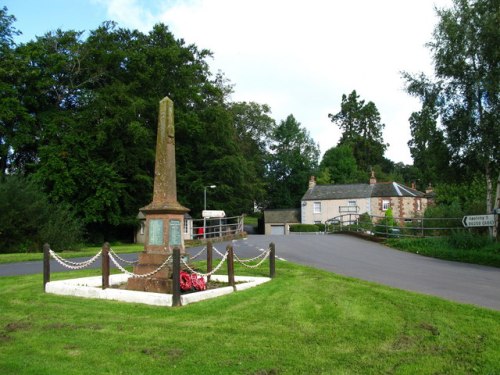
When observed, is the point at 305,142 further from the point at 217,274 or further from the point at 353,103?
the point at 217,274

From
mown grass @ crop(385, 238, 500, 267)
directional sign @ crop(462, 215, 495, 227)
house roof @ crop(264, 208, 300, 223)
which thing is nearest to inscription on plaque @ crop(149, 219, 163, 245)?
mown grass @ crop(385, 238, 500, 267)

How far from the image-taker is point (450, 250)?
17344 mm

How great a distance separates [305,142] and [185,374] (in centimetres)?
7651

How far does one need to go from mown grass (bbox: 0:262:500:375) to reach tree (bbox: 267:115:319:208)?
215ft


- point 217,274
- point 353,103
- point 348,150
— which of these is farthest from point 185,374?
point 353,103

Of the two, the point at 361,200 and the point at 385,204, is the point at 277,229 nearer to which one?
the point at 361,200

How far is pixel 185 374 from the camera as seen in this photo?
5516 mm

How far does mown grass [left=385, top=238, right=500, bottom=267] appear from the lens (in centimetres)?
1550

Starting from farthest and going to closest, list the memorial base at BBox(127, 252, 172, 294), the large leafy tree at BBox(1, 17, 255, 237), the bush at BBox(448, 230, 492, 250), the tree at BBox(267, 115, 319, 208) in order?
the tree at BBox(267, 115, 319, 208)
the large leafy tree at BBox(1, 17, 255, 237)
the bush at BBox(448, 230, 492, 250)
the memorial base at BBox(127, 252, 172, 294)

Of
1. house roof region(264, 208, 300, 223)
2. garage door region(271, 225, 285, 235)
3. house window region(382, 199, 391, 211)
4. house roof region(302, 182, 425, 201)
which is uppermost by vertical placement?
house roof region(302, 182, 425, 201)

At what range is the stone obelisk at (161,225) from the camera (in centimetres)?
1141

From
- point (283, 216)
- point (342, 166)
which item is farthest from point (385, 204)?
point (342, 166)

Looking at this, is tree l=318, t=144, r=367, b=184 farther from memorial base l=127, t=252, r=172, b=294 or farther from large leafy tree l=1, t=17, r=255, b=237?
memorial base l=127, t=252, r=172, b=294

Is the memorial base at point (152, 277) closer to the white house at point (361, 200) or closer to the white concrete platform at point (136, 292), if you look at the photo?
the white concrete platform at point (136, 292)
